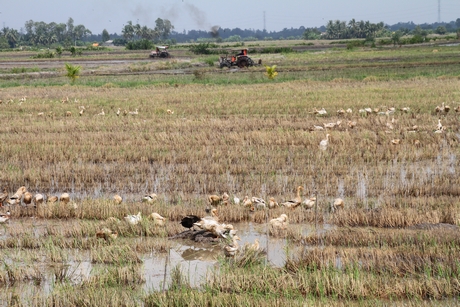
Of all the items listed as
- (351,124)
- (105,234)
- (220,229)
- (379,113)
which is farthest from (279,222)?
(379,113)

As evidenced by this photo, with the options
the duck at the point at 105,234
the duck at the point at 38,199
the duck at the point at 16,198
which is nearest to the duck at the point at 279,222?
the duck at the point at 105,234

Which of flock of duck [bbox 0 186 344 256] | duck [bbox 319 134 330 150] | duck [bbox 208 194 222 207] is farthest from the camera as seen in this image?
duck [bbox 319 134 330 150]

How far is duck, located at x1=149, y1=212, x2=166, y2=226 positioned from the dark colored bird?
31 centimetres

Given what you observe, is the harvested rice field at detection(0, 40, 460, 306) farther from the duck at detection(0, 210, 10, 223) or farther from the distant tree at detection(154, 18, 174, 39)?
the distant tree at detection(154, 18, 174, 39)

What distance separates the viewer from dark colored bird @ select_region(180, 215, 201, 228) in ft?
21.4

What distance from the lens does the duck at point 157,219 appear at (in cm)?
672

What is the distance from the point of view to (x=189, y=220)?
21.4 feet

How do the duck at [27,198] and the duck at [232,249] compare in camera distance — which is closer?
the duck at [232,249]

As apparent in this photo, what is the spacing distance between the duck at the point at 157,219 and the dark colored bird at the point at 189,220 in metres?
0.31

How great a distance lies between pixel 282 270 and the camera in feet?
17.4

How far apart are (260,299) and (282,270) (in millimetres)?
657

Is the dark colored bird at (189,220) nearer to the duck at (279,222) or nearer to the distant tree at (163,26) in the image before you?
the duck at (279,222)

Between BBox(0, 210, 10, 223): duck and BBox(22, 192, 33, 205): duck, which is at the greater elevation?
BBox(22, 192, 33, 205): duck

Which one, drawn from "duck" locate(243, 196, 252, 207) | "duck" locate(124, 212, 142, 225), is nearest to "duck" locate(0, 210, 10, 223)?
"duck" locate(124, 212, 142, 225)
